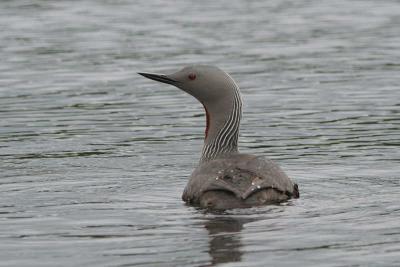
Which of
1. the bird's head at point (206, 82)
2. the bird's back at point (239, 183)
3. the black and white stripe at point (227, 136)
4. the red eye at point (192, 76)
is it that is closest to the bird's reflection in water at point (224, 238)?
the bird's back at point (239, 183)

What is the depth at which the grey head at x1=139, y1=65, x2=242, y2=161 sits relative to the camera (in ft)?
40.2

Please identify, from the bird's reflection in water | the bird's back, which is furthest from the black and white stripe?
the bird's reflection in water

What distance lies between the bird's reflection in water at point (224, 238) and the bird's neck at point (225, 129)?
1.70m

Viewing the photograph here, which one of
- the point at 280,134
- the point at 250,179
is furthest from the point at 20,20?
the point at 250,179

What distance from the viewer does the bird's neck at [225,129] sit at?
12289mm

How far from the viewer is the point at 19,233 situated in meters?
10.2

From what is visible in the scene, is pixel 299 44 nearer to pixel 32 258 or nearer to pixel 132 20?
pixel 132 20

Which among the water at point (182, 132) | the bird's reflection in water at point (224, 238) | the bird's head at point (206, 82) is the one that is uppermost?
the bird's head at point (206, 82)

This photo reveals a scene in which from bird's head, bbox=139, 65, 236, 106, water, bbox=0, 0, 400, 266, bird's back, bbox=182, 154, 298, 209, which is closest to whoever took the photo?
water, bbox=0, 0, 400, 266

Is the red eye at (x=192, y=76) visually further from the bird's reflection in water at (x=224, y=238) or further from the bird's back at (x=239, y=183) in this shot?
the bird's reflection in water at (x=224, y=238)

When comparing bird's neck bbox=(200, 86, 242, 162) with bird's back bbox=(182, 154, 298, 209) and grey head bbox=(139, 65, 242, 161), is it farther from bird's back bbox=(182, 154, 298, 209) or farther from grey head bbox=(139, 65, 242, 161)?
bird's back bbox=(182, 154, 298, 209)

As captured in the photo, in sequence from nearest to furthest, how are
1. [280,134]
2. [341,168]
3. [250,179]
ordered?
[250,179] < [341,168] < [280,134]

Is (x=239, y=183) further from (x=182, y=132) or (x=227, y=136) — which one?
(x=182, y=132)

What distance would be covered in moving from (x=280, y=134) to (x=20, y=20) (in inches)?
537
